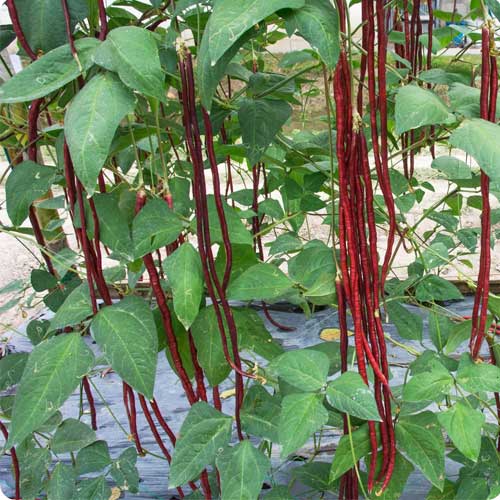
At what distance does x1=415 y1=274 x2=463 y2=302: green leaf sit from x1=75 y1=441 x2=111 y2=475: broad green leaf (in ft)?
1.62

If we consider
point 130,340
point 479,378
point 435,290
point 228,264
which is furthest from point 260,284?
point 435,290

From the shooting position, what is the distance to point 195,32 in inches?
33.5

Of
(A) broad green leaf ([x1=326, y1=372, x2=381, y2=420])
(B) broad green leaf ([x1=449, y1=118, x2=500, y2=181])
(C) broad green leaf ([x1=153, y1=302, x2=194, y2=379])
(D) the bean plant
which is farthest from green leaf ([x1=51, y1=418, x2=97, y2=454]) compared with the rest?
(B) broad green leaf ([x1=449, y1=118, x2=500, y2=181])

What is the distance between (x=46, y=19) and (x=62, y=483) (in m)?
0.60

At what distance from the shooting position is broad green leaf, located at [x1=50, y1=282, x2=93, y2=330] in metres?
0.73

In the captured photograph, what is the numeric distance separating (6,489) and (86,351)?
0.74m

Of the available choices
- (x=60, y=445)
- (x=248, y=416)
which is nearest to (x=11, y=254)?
(x=60, y=445)

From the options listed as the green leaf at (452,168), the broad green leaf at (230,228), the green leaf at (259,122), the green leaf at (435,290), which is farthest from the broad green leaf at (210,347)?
the green leaf at (452,168)

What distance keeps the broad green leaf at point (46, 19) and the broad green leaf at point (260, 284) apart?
31cm

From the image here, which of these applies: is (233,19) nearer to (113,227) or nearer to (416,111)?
(416,111)

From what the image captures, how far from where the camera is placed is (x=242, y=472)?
730mm

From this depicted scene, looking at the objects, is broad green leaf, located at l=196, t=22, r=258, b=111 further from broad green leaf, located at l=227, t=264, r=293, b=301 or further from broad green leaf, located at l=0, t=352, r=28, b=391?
broad green leaf, located at l=0, t=352, r=28, b=391

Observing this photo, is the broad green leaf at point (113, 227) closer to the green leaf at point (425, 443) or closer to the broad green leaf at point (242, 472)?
the broad green leaf at point (242, 472)

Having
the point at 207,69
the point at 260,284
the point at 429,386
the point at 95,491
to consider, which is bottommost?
the point at 95,491
